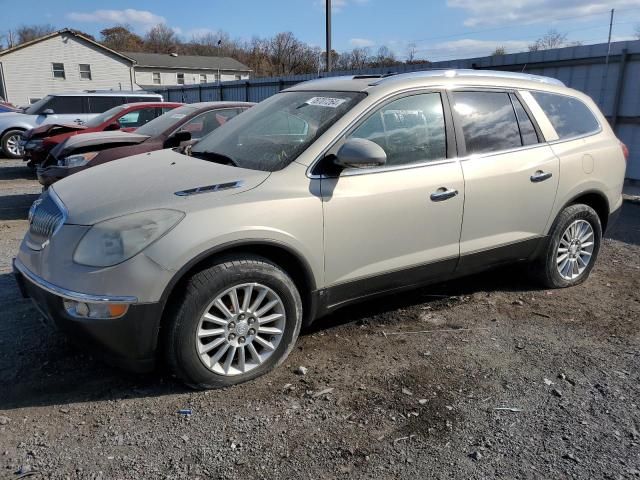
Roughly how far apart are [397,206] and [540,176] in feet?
4.78

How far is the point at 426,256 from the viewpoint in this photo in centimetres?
378

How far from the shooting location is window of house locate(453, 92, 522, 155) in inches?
154

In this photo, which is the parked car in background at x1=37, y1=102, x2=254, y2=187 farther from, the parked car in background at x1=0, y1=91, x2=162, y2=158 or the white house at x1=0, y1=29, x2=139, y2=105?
the white house at x1=0, y1=29, x2=139, y2=105

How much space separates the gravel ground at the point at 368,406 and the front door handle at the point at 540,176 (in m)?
1.09

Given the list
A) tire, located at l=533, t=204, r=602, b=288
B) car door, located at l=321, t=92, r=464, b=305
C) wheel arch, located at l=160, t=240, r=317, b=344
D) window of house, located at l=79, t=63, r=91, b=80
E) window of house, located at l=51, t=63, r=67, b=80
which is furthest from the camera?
window of house, located at l=79, t=63, r=91, b=80

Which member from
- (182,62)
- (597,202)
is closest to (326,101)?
(597,202)

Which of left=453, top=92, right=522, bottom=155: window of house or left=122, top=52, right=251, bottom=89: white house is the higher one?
left=122, top=52, right=251, bottom=89: white house

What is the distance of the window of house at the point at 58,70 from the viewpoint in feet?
134

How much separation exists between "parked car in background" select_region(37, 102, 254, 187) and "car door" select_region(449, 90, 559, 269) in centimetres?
393

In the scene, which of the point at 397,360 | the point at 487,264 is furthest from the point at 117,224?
the point at 487,264

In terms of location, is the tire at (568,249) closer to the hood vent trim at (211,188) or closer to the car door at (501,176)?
the car door at (501,176)

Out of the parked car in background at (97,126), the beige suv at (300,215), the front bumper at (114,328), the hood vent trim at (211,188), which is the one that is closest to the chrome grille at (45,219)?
the beige suv at (300,215)

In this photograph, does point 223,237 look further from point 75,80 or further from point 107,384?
point 75,80

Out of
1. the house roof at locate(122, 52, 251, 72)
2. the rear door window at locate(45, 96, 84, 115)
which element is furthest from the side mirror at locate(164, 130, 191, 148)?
the house roof at locate(122, 52, 251, 72)
